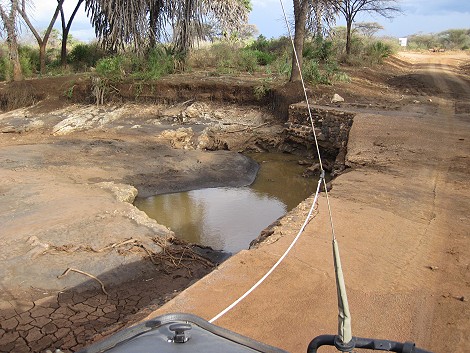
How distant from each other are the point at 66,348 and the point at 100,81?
13.3 m

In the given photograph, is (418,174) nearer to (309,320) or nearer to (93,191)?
(309,320)

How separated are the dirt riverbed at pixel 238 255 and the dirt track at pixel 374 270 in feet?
0.06

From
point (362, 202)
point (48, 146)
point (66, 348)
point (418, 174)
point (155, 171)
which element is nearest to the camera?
point (66, 348)

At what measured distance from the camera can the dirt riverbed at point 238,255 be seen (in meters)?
3.92

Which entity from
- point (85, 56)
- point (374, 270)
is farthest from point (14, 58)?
point (374, 270)

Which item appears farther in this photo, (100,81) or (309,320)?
(100,81)

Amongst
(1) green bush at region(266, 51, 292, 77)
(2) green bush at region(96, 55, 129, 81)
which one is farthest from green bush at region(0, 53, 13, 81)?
(1) green bush at region(266, 51, 292, 77)

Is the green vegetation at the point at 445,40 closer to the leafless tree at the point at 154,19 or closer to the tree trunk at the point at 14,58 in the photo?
the leafless tree at the point at 154,19

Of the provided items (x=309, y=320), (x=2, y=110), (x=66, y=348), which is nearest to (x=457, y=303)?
(x=309, y=320)

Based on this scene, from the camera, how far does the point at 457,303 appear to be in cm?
402

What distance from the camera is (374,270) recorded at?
15.1 feet

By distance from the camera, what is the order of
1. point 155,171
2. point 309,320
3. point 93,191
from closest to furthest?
point 309,320 → point 93,191 → point 155,171

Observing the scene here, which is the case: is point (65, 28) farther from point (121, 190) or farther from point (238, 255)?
point (238, 255)

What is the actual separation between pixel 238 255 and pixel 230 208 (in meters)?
4.53
